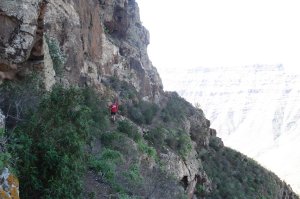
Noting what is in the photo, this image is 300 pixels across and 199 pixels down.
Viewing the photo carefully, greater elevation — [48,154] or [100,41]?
[100,41]

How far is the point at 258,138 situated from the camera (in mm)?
186625

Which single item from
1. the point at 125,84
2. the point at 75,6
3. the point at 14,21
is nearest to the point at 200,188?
the point at 125,84

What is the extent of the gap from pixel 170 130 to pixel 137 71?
7.50 m

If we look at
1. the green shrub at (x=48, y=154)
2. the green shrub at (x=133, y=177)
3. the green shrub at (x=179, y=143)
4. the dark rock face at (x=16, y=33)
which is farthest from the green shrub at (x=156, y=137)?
the green shrub at (x=48, y=154)

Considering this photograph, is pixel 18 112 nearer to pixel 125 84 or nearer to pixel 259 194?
pixel 125 84

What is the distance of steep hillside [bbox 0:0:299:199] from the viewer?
9.65 meters

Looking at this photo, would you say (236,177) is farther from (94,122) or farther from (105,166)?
(105,166)

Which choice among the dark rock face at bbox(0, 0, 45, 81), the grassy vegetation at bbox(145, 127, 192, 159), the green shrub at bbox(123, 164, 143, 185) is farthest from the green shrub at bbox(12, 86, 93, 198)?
the grassy vegetation at bbox(145, 127, 192, 159)

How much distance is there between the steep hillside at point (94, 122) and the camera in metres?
9.65

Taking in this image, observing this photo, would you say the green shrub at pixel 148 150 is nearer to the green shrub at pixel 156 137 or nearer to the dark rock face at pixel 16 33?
the green shrub at pixel 156 137

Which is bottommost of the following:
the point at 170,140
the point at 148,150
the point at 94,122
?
the point at 148,150

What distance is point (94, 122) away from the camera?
1944cm

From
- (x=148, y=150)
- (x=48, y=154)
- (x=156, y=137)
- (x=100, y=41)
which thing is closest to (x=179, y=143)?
(x=156, y=137)

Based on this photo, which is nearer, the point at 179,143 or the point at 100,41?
the point at 100,41
